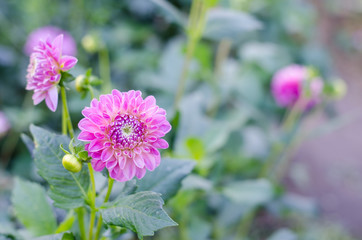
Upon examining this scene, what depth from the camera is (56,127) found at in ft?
6.26

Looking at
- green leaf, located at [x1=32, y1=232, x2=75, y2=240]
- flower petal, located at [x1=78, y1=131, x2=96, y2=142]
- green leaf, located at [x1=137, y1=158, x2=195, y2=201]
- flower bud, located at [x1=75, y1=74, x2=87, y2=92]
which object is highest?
flower bud, located at [x1=75, y1=74, x2=87, y2=92]

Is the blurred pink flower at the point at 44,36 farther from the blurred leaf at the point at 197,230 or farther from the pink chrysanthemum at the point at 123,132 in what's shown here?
the pink chrysanthemum at the point at 123,132

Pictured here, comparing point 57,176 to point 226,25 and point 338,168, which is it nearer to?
point 226,25

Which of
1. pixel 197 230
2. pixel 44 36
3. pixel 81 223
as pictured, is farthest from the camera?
pixel 44 36

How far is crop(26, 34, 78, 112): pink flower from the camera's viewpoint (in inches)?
23.4

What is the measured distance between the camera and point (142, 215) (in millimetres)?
532

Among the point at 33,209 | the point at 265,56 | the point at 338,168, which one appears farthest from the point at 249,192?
the point at 338,168

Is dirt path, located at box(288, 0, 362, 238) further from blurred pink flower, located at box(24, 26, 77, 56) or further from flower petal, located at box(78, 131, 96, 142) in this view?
flower petal, located at box(78, 131, 96, 142)

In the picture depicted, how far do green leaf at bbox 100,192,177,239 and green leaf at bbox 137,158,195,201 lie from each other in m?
0.10

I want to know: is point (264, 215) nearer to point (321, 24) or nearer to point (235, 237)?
point (235, 237)

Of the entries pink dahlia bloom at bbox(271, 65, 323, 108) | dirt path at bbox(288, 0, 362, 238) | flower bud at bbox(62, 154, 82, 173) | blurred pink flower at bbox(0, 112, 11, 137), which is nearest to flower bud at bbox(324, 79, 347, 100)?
pink dahlia bloom at bbox(271, 65, 323, 108)

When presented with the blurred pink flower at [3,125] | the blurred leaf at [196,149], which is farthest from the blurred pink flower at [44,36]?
the blurred leaf at [196,149]

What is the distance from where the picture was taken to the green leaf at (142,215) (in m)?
0.52

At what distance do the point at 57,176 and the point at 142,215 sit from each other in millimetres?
173
